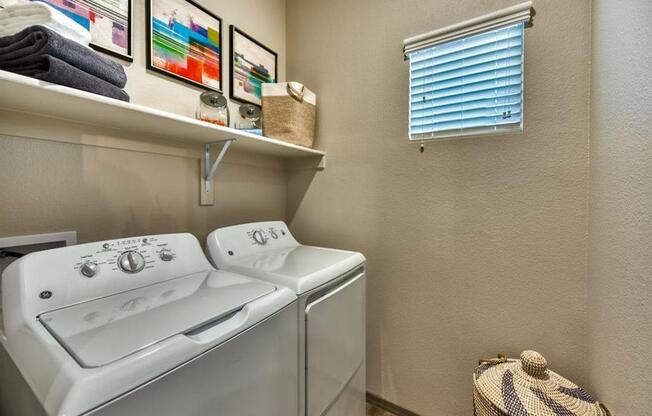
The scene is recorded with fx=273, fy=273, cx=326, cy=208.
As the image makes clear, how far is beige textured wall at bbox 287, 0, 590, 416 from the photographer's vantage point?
1165 millimetres

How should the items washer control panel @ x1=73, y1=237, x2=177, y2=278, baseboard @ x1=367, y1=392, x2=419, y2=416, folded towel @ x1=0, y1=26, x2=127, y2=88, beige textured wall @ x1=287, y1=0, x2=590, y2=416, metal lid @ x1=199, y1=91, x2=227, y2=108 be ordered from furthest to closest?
1. baseboard @ x1=367, y1=392, x2=419, y2=416
2. metal lid @ x1=199, y1=91, x2=227, y2=108
3. beige textured wall @ x1=287, y1=0, x2=590, y2=416
4. washer control panel @ x1=73, y1=237, x2=177, y2=278
5. folded towel @ x1=0, y1=26, x2=127, y2=88

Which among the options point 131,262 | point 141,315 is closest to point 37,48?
point 131,262

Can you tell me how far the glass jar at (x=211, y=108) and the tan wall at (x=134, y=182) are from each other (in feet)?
0.47

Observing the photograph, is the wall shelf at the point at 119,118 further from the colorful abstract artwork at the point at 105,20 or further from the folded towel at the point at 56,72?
the colorful abstract artwork at the point at 105,20

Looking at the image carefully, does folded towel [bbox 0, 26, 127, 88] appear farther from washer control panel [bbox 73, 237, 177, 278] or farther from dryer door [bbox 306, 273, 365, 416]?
dryer door [bbox 306, 273, 365, 416]

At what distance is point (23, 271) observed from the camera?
709 mm

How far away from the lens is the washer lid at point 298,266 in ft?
3.24

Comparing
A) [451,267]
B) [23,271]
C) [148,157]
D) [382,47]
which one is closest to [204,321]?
[23,271]

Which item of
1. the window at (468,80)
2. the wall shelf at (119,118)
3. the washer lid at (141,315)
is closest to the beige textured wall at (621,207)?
the window at (468,80)

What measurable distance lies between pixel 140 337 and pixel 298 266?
62 centimetres

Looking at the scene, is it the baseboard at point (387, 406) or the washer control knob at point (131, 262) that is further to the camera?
the baseboard at point (387, 406)

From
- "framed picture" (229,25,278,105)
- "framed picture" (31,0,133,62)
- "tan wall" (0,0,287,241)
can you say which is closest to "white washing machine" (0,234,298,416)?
"tan wall" (0,0,287,241)

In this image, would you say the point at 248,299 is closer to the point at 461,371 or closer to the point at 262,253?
the point at 262,253

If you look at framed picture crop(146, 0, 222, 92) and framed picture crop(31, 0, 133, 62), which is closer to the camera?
framed picture crop(31, 0, 133, 62)
